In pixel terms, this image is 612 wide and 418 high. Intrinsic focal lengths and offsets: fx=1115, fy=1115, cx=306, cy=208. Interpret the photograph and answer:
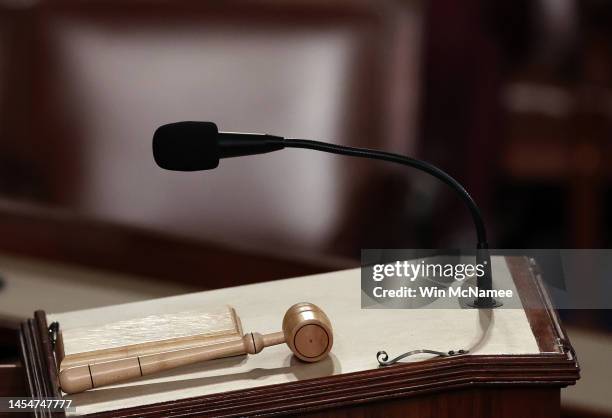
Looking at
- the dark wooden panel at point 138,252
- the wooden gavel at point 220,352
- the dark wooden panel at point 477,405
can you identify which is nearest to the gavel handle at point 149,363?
the wooden gavel at point 220,352

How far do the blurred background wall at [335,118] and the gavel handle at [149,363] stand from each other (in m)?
1.43

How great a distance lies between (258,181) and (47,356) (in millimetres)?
1540

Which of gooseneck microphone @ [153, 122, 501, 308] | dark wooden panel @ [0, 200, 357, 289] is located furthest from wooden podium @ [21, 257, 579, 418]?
dark wooden panel @ [0, 200, 357, 289]

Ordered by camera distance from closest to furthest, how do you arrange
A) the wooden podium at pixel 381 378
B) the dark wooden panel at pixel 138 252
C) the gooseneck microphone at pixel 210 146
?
the wooden podium at pixel 381 378 → the gooseneck microphone at pixel 210 146 → the dark wooden panel at pixel 138 252

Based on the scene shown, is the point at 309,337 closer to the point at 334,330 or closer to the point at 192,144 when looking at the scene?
the point at 334,330

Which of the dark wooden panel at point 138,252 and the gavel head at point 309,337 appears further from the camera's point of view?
the dark wooden panel at point 138,252

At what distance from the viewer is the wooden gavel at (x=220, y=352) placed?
113cm

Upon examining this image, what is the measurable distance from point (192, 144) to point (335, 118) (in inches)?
58.8

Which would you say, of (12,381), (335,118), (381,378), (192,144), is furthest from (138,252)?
(381,378)

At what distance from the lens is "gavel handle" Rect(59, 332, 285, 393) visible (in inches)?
44.3

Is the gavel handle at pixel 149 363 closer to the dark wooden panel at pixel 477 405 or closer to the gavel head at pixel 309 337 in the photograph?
the gavel head at pixel 309 337

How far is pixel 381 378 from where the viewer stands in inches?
44.1

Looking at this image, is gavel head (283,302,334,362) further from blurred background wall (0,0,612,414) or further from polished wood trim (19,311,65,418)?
Answer: blurred background wall (0,0,612,414)

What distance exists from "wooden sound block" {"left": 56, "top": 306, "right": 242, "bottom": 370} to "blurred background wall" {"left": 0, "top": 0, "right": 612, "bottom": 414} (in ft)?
4.47
